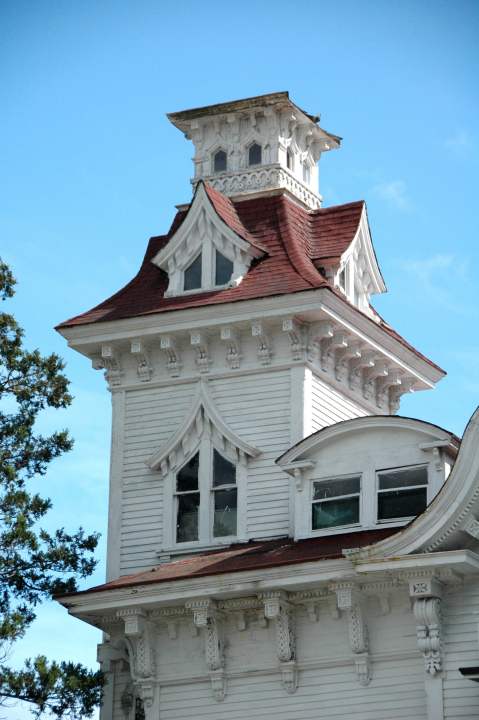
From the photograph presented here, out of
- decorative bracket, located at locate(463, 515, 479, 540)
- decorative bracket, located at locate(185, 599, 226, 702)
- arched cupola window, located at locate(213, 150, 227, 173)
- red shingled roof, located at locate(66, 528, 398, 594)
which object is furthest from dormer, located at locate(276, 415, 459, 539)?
arched cupola window, located at locate(213, 150, 227, 173)

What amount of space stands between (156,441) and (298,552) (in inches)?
181

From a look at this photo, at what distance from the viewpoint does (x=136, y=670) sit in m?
30.3

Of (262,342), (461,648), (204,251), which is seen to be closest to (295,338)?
(262,342)

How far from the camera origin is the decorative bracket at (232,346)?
3259 cm

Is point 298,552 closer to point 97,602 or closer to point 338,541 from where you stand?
point 338,541

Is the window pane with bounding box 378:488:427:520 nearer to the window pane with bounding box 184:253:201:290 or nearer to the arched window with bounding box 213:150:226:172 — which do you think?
the window pane with bounding box 184:253:201:290

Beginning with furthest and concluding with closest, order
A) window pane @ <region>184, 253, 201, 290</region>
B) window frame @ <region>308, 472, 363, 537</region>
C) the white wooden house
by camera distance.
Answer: window pane @ <region>184, 253, 201, 290</region> → window frame @ <region>308, 472, 363, 537</region> → the white wooden house

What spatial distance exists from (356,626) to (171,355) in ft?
22.4

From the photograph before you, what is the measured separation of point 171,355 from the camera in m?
33.2

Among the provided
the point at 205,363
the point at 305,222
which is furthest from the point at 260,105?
the point at 205,363

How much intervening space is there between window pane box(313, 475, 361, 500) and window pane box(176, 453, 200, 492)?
2759 millimetres

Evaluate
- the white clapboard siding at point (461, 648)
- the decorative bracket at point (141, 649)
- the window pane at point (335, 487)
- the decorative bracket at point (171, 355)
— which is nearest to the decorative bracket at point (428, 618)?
the white clapboard siding at point (461, 648)

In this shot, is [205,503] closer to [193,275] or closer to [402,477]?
[402,477]

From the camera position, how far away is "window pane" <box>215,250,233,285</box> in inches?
1325
